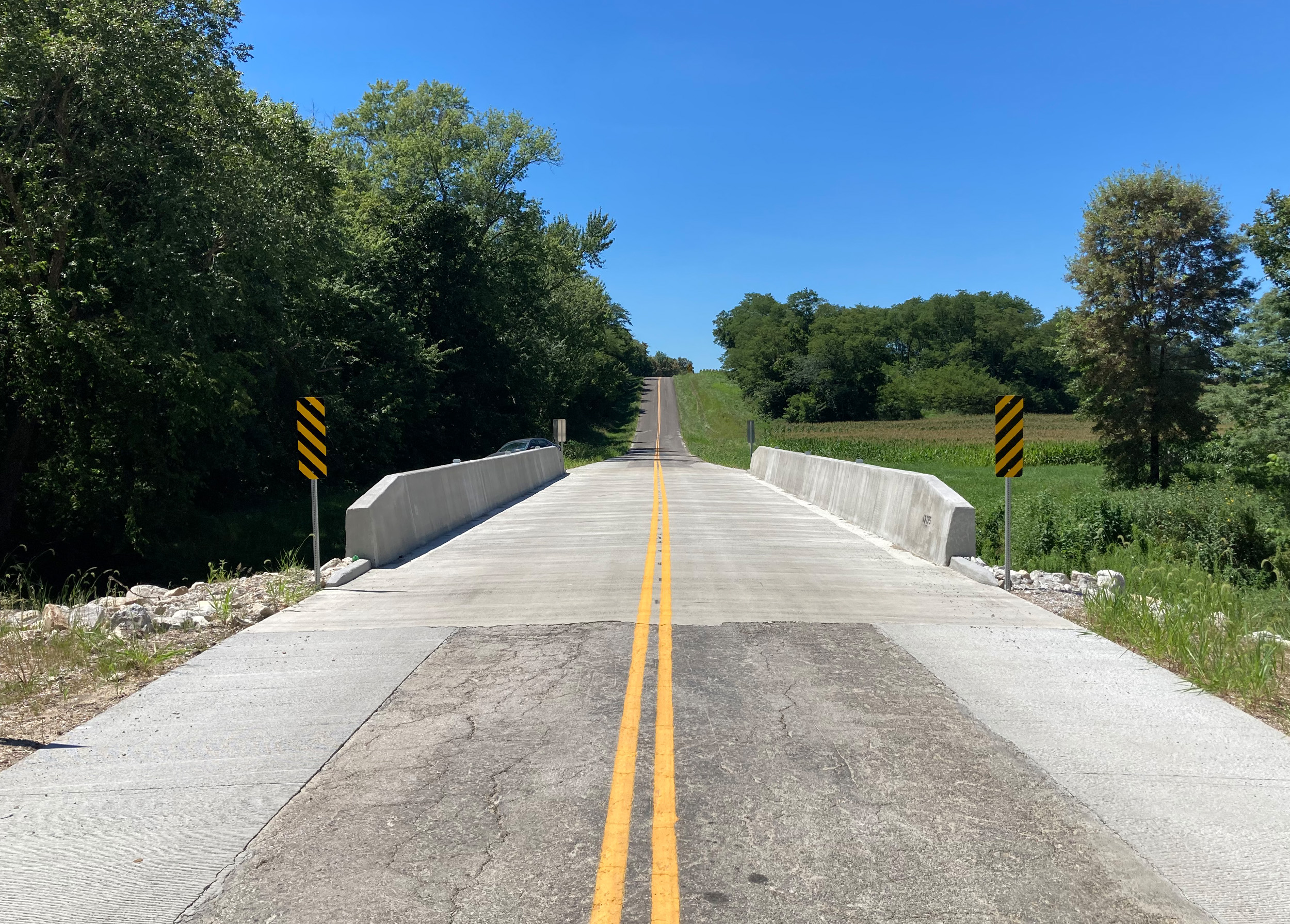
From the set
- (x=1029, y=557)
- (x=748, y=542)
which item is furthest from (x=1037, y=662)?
(x=1029, y=557)

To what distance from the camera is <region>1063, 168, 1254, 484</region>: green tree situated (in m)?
43.8

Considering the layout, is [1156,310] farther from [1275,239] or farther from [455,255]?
[455,255]

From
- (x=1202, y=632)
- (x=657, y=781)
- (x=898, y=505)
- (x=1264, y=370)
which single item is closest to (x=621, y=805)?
(x=657, y=781)

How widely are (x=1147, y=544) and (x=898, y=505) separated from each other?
41.4ft

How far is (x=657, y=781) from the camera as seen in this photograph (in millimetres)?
5184

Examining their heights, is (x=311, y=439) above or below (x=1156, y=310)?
below

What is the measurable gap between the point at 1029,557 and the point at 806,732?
17.8 metres

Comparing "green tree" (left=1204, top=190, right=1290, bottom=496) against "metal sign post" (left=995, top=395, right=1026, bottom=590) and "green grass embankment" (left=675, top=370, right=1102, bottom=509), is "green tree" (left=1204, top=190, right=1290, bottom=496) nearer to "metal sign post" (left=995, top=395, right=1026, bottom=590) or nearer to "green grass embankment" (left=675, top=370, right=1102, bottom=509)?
"green grass embankment" (left=675, top=370, right=1102, bottom=509)

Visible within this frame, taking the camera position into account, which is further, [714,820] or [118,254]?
[118,254]

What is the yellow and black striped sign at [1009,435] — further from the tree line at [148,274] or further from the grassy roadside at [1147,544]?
the tree line at [148,274]

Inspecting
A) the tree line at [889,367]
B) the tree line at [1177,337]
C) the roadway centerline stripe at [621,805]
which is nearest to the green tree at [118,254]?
the roadway centerline stripe at [621,805]

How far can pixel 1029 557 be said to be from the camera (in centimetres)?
2216

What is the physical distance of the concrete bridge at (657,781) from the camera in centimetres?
401

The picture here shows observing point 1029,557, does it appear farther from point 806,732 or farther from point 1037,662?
point 806,732
